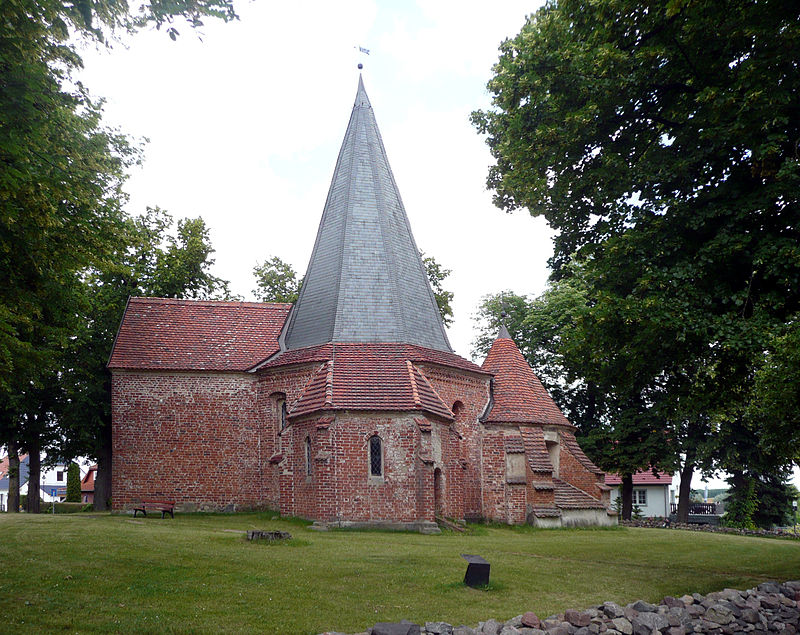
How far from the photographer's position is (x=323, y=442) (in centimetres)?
2172

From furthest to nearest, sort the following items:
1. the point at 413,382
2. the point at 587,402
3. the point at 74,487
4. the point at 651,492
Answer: the point at 651,492 → the point at 74,487 → the point at 587,402 → the point at 413,382

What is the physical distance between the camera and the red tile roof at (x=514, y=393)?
2625 cm

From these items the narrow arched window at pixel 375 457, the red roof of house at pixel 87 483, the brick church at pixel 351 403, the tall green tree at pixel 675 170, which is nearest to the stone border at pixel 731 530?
the brick church at pixel 351 403

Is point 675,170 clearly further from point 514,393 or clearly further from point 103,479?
point 103,479

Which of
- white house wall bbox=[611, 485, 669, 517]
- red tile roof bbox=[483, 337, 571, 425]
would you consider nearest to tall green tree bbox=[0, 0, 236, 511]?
red tile roof bbox=[483, 337, 571, 425]

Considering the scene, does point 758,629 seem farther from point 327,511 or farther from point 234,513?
point 234,513

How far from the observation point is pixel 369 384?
2295 cm

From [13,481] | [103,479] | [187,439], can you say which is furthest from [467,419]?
[13,481]

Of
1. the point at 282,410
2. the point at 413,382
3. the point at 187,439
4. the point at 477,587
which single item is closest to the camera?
the point at 477,587

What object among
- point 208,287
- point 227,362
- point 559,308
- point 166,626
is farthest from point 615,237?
point 208,287

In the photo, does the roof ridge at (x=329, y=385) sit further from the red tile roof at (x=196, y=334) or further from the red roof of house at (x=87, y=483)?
the red roof of house at (x=87, y=483)

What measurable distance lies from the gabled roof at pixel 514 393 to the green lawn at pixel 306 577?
7.63 metres

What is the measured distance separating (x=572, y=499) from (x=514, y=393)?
14.5 ft

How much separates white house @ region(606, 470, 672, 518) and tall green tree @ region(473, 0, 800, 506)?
3829 cm
